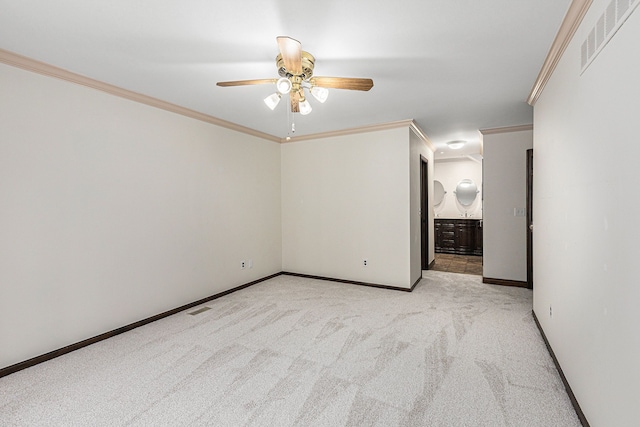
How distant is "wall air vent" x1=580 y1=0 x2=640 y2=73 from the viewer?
1.26 m

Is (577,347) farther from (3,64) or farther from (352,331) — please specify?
(3,64)

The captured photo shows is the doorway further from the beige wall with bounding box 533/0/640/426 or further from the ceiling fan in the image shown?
the ceiling fan

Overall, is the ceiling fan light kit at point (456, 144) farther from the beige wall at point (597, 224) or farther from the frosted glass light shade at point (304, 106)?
A: the frosted glass light shade at point (304, 106)

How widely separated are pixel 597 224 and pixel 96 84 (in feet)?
13.0

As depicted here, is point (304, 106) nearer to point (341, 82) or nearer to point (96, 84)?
point (341, 82)

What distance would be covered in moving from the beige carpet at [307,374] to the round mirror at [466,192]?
487 centimetres

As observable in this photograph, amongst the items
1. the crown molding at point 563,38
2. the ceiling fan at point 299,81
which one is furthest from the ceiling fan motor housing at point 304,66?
the crown molding at point 563,38

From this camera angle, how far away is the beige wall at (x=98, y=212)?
7.81ft

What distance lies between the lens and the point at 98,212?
287 centimetres

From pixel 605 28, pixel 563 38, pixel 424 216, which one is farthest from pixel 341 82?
pixel 424 216

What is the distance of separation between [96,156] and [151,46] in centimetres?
128

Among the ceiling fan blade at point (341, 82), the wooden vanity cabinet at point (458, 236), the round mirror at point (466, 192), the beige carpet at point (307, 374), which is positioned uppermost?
the ceiling fan blade at point (341, 82)

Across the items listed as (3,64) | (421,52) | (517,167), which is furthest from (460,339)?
(3,64)

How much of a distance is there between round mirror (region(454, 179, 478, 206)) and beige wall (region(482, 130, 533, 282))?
133 inches
